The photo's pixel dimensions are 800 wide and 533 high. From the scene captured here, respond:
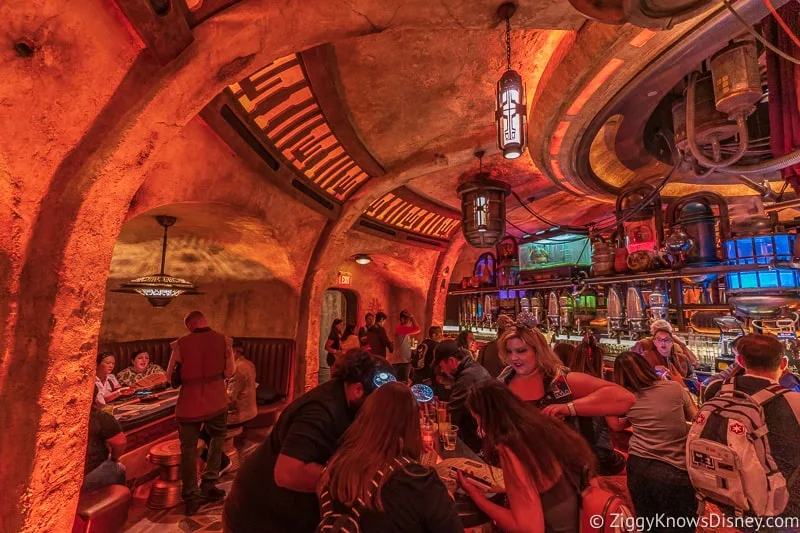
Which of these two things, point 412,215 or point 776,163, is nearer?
point 776,163

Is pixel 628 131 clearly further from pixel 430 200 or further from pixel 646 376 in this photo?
pixel 430 200

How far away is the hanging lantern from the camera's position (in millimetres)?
6098

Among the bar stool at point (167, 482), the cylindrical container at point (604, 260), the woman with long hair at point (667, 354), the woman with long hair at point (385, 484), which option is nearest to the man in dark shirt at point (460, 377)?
the woman with long hair at point (385, 484)

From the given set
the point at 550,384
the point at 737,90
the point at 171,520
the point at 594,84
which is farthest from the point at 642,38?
the point at 171,520

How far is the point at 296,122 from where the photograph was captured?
4102mm

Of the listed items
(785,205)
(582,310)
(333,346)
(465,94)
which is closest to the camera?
(785,205)

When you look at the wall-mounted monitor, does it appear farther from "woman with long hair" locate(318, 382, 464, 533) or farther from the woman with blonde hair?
"woman with long hair" locate(318, 382, 464, 533)

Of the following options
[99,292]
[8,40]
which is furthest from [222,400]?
[8,40]

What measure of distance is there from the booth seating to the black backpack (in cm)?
231

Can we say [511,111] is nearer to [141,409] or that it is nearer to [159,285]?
[141,409]

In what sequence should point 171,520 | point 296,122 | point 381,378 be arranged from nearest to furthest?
point 381,378
point 171,520
point 296,122

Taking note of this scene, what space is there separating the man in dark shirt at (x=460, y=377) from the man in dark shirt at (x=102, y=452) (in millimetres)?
2724

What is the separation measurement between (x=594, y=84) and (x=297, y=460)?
3661 millimetres

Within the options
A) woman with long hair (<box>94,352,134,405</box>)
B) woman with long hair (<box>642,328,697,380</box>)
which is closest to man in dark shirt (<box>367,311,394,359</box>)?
woman with long hair (<box>94,352,134,405</box>)
